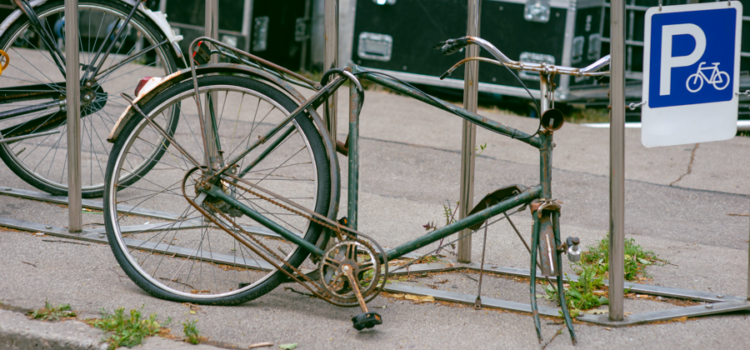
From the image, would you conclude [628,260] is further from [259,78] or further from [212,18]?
[212,18]

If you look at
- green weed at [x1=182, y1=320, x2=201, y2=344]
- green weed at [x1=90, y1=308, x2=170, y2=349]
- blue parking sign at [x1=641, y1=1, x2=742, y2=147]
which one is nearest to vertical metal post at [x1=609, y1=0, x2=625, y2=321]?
blue parking sign at [x1=641, y1=1, x2=742, y2=147]

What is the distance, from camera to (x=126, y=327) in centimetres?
240

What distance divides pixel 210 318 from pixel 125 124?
909 mm

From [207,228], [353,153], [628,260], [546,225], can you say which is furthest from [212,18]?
[628,260]

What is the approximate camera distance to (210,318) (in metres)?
2.59

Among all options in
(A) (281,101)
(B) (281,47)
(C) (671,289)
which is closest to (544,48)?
(B) (281,47)

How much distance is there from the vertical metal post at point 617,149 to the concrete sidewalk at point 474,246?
0.25 meters

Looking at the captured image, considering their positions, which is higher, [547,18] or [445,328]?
[547,18]

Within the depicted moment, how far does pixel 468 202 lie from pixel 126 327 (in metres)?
1.58

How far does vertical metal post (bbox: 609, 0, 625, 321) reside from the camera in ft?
8.06

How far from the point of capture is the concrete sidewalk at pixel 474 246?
2.54m

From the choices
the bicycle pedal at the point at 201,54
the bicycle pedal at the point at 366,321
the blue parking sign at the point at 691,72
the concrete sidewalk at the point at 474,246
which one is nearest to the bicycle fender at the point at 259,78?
the bicycle pedal at the point at 201,54

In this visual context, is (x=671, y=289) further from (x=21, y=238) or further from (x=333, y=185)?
(x=21, y=238)

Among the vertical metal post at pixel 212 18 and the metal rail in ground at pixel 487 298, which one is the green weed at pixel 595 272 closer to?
the metal rail in ground at pixel 487 298
